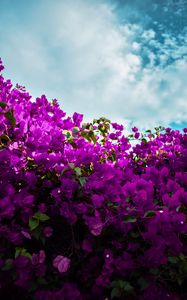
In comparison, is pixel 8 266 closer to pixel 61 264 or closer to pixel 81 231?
pixel 61 264

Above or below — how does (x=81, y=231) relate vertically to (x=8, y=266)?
above

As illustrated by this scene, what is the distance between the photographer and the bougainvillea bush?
5.16ft

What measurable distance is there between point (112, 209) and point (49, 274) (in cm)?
51

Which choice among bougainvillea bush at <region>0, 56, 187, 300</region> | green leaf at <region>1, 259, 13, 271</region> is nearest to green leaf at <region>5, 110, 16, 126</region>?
bougainvillea bush at <region>0, 56, 187, 300</region>

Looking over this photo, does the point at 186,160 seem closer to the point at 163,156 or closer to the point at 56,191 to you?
the point at 163,156

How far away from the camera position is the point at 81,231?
1933mm

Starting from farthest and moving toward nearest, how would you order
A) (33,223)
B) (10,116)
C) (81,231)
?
(10,116), (81,231), (33,223)

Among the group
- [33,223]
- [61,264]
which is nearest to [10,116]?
[33,223]

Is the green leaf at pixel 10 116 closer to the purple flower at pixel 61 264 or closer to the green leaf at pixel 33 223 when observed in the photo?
the green leaf at pixel 33 223

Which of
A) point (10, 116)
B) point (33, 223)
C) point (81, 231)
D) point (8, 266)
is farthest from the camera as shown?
point (10, 116)

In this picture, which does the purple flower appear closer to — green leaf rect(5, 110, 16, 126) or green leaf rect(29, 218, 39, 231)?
green leaf rect(29, 218, 39, 231)

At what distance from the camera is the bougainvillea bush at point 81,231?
5.16 feet

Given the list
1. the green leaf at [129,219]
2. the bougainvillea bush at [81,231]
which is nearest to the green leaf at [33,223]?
the bougainvillea bush at [81,231]

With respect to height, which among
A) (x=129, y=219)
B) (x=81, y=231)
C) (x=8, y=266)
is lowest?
(x=8, y=266)
